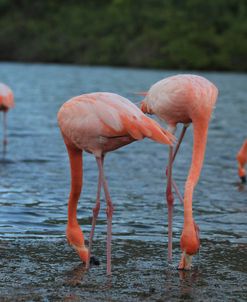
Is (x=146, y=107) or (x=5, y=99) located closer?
(x=146, y=107)

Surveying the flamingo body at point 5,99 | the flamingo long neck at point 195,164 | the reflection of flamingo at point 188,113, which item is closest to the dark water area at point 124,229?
the reflection of flamingo at point 188,113

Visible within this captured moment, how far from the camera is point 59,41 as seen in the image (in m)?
73.1

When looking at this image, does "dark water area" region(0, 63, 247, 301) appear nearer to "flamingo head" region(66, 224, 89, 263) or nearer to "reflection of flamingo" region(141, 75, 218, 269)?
"flamingo head" region(66, 224, 89, 263)

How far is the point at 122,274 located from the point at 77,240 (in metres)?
0.47

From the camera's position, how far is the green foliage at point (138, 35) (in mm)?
64438

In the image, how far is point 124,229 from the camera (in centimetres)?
774

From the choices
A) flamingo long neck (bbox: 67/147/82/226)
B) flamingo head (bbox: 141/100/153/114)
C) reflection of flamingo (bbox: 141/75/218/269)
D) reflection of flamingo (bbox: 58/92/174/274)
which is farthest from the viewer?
flamingo head (bbox: 141/100/153/114)

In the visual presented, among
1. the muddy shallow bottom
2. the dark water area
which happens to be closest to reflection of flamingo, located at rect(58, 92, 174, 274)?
the muddy shallow bottom

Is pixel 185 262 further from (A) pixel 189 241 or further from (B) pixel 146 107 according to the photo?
(B) pixel 146 107

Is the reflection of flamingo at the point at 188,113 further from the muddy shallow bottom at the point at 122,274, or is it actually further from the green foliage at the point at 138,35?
the green foliage at the point at 138,35

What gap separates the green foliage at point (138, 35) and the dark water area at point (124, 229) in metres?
50.0

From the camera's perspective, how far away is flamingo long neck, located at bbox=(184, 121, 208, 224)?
6.20 m

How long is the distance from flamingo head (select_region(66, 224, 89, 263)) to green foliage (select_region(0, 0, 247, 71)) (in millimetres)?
57215

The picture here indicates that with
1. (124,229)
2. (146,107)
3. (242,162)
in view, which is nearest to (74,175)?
(146,107)
